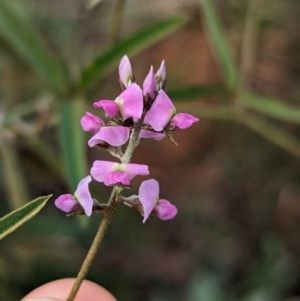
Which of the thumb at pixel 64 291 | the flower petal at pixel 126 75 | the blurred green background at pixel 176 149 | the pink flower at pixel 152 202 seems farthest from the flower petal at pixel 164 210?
the blurred green background at pixel 176 149

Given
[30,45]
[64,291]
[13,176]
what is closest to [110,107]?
[64,291]

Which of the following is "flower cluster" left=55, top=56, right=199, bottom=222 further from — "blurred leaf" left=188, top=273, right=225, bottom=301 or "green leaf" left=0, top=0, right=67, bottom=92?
"blurred leaf" left=188, top=273, right=225, bottom=301

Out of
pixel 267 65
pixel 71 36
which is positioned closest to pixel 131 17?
pixel 71 36

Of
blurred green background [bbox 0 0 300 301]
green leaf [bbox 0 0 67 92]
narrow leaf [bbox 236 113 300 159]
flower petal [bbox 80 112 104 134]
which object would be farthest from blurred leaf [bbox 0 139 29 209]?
Result: flower petal [bbox 80 112 104 134]

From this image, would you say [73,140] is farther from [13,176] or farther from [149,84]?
[149,84]

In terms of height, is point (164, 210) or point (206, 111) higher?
point (164, 210)

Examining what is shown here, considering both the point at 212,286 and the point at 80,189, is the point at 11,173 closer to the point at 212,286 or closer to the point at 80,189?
the point at 212,286
